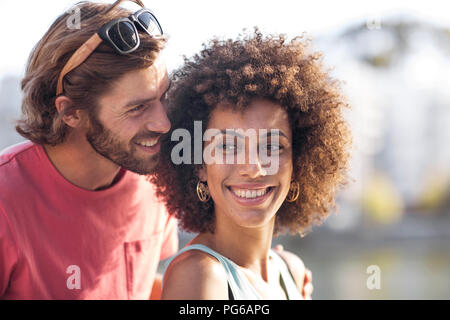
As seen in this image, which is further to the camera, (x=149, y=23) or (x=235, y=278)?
(x=149, y=23)

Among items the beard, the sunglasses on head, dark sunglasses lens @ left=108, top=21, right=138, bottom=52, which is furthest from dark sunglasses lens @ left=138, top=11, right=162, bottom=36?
the beard

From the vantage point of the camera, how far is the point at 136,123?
2.28 meters

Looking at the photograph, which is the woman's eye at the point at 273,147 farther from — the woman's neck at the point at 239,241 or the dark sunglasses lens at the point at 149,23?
the dark sunglasses lens at the point at 149,23

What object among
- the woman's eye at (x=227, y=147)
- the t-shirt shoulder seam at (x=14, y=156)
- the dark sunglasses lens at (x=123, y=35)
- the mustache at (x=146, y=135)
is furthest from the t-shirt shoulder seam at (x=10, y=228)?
the woman's eye at (x=227, y=147)

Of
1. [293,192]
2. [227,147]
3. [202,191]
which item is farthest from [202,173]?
[293,192]

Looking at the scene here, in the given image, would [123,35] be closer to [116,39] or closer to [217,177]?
[116,39]

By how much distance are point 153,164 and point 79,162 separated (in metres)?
0.41

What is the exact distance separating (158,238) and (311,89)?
1248 millimetres

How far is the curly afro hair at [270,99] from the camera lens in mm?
1903

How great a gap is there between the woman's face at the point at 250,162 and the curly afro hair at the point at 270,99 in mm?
52

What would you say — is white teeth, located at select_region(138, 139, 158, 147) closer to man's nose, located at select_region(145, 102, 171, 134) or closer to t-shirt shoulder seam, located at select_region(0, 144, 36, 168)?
man's nose, located at select_region(145, 102, 171, 134)

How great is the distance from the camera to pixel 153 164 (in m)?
2.29
